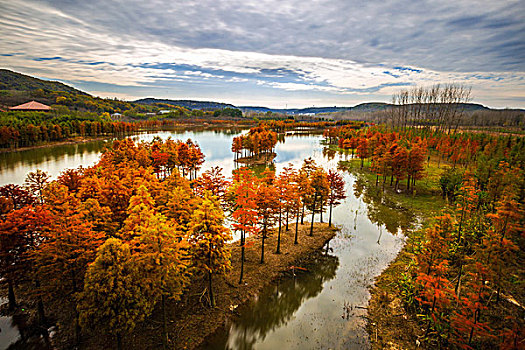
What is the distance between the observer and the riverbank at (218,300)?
15508mm

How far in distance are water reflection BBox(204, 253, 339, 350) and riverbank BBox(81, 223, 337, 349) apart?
77 centimetres

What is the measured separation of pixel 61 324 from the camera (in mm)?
16641

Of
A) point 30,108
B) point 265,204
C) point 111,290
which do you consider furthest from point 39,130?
point 30,108

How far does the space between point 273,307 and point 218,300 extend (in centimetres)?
448

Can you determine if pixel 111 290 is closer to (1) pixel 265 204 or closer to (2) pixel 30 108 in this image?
(1) pixel 265 204

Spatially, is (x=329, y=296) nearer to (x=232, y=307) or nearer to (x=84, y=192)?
(x=232, y=307)

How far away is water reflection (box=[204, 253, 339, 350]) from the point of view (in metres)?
16.7

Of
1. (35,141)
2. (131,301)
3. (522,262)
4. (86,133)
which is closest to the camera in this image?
(131,301)

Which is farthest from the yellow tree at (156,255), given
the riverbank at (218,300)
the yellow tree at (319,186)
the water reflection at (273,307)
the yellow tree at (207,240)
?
the yellow tree at (319,186)

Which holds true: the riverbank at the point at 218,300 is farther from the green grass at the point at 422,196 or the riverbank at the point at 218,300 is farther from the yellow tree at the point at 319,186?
the green grass at the point at 422,196

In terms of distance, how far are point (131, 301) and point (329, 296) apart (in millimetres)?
15571

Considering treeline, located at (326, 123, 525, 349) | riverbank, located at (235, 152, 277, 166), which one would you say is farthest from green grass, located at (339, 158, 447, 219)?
riverbank, located at (235, 152, 277, 166)

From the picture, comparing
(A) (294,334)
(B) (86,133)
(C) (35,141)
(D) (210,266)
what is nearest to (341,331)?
(A) (294,334)

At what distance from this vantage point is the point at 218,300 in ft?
63.6
